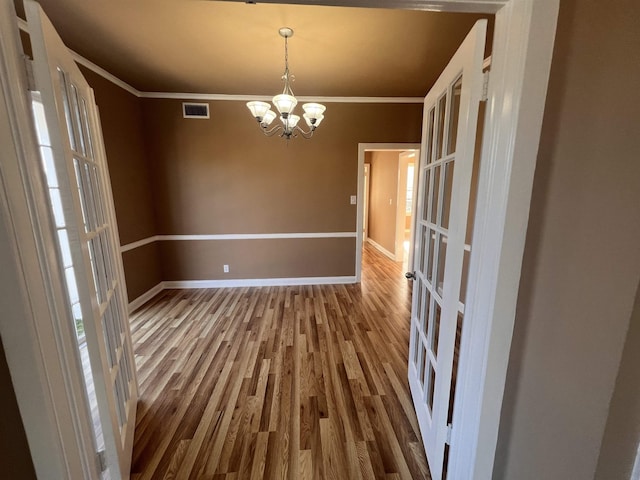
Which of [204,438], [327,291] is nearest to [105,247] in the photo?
[204,438]

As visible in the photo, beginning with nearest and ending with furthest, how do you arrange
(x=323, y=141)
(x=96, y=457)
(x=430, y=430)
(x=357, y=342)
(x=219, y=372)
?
(x=96, y=457)
(x=430, y=430)
(x=219, y=372)
(x=357, y=342)
(x=323, y=141)

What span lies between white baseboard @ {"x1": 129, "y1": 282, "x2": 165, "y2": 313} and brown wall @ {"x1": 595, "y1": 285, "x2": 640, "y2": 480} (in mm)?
3867

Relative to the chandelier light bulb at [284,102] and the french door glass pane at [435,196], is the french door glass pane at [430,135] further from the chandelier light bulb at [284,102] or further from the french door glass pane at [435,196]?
the chandelier light bulb at [284,102]

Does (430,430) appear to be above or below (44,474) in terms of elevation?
below

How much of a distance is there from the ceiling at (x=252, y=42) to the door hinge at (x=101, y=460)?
2524mm

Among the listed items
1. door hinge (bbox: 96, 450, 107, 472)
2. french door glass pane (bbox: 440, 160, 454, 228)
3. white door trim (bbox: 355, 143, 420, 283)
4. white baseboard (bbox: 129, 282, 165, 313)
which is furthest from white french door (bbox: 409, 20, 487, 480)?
white baseboard (bbox: 129, 282, 165, 313)

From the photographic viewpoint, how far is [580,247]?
0.67 meters

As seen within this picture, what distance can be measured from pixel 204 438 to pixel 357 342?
4.70ft

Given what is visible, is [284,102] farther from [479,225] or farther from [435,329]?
[435,329]

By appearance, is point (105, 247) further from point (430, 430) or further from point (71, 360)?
point (430, 430)

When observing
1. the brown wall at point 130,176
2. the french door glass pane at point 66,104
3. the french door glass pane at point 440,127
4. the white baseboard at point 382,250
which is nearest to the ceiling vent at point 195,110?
the brown wall at point 130,176

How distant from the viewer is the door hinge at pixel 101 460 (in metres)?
1.05

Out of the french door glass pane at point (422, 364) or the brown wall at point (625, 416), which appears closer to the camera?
the brown wall at point (625, 416)

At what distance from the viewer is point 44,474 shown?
0.81m
